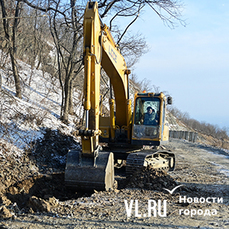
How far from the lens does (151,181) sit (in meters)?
7.36

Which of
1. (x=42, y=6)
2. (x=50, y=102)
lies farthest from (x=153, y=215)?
(x=50, y=102)

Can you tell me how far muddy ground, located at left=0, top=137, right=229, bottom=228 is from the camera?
180 inches

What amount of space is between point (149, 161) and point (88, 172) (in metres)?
3.09

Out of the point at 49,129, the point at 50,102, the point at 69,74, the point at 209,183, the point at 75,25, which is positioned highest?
the point at 75,25

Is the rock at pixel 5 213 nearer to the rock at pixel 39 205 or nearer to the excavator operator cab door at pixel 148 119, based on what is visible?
the rock at pixel 39 205

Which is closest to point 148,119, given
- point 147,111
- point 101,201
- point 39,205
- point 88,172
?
point 147,111

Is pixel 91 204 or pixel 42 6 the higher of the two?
pixel 42 6

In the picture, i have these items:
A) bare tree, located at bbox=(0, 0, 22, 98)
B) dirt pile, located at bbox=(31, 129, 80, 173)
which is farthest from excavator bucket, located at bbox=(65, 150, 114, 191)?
bare tree, located at bbox=(0, 0, 22, 98)

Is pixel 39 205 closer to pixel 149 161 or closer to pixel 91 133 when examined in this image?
pixel 91 133

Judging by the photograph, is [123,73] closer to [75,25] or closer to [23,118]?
[23,118]

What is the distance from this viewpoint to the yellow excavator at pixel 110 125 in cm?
632

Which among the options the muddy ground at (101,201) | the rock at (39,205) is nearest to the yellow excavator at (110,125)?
the muddy ground at (101,201)

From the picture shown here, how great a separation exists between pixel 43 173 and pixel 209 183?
16.1 feet

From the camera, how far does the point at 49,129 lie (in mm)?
10609
